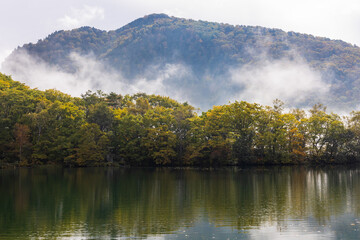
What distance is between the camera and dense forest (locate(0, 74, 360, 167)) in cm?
6462

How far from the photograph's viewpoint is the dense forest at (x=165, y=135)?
64.6m

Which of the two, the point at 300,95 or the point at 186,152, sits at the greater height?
the point at 300,95

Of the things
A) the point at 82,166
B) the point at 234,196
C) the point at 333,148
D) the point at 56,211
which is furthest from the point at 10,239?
the point at 333,148

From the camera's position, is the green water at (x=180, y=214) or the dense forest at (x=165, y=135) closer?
the green water at (x=180, y=214)

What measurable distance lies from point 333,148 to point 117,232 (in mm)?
63924

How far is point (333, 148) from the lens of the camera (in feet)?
230

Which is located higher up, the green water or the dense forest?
the dense forest

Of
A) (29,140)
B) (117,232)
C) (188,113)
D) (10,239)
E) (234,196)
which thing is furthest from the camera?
(188,113)

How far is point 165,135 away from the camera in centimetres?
6862

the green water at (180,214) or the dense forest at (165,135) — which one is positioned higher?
the dense forest at (165,135)

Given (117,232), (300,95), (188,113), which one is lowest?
(117,232)

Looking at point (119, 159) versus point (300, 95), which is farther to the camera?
point (300, 95)

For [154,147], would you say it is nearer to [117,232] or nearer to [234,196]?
[234,196]

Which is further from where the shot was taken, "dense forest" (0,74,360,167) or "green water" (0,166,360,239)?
"dense forest" (0,74,360,167)
